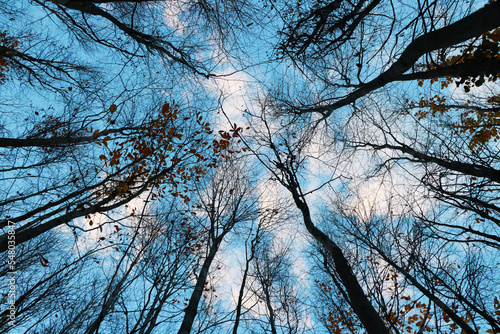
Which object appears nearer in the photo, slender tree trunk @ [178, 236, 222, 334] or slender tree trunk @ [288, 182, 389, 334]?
slender tree trunk @ [288, 182, 389, 334]

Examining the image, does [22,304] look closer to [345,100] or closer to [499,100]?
[345,100]

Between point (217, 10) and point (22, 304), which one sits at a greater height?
point (217, 10)

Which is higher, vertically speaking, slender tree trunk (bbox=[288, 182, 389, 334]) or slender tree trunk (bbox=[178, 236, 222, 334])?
slender tree trunk (bbox=[178, 236, 222, 334])

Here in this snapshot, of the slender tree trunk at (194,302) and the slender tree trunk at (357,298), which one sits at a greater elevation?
the slender tree trunk at (194,302)

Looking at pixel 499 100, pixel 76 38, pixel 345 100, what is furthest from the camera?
pixel 499 100

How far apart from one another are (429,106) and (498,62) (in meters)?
4.58

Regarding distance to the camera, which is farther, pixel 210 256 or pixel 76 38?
pixel 210 256

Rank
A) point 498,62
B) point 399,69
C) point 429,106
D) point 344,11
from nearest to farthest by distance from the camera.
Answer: point 498,62, point 399,69, point 344,11, point 429,106

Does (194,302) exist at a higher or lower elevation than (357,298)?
higher

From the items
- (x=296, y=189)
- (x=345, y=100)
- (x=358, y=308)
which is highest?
(x=345, y=100)

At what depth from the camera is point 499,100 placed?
5.54 metres

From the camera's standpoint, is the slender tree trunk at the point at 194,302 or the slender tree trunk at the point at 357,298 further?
the slender tree trunk at the point at 194,302

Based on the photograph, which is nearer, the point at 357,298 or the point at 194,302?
the point at 357,298

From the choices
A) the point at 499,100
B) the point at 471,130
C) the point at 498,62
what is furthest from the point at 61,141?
the point at 499,100
